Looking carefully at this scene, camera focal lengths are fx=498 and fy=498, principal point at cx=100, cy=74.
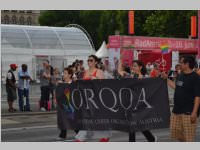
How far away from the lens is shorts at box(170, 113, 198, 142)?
283 inches

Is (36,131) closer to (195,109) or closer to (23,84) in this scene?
(23,84)

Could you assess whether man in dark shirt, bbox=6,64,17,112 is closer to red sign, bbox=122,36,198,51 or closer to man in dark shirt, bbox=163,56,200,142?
man in dark shirt, bbox=163,56,200,142

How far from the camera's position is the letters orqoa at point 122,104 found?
333 inches

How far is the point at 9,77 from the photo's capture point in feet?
54.8

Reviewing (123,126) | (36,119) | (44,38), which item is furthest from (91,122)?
(44,38)

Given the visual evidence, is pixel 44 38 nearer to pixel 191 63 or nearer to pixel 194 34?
pixel 194 34

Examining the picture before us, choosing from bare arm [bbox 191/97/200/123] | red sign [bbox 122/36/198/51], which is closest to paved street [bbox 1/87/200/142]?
bare arm [bbox 191/97/200/123]

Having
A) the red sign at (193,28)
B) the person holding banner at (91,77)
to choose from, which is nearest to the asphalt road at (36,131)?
the person holding banner at (91,77)

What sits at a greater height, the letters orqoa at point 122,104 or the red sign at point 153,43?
the red sign at point 153,43

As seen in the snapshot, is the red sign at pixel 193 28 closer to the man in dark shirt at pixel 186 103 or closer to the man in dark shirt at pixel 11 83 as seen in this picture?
the man in dark shirt at pixel 11 83

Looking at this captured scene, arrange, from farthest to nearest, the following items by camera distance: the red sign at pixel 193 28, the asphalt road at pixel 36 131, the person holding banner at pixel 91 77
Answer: the red sign at pixel 193 28 < the asphalt road at pixel 36 131 < the person holding banner at pixel 91 77

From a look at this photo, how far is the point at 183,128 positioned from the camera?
23.7 feet

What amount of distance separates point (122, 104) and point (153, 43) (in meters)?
33.7

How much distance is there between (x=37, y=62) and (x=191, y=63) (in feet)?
96.8
